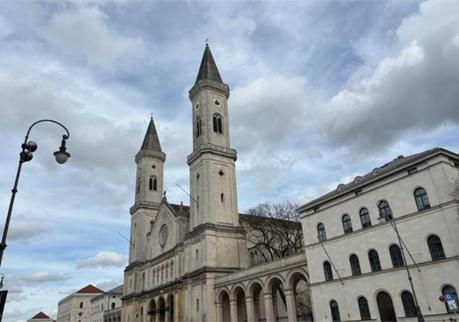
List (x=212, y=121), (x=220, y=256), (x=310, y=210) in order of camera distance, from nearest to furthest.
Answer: (x=310, y=210) < (x=220, y=256) < (x=212, y=121)

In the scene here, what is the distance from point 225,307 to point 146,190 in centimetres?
3098

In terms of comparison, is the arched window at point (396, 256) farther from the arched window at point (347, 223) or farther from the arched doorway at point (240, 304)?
the arched doorway at point (240, 304)

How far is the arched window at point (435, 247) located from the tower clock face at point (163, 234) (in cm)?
4044

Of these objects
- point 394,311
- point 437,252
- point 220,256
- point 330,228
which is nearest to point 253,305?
point 220,256

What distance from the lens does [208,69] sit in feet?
192

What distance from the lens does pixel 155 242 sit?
206 feet

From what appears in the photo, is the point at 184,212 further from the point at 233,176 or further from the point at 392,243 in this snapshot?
the point at 392,243

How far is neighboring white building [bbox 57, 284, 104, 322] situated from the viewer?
125875 millimetres

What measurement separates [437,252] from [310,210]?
39.4 feet

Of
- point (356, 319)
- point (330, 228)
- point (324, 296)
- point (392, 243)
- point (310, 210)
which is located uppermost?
point (310, 210)

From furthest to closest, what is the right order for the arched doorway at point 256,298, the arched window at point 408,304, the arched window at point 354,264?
the arched doorway at point 256,298
the arched window at point 354,264
the arched window at point 408,304

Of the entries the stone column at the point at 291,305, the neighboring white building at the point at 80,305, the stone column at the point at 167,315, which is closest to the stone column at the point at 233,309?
the stone column at the point at 291,305

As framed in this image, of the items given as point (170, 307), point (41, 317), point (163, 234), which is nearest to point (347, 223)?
point (170, 307)

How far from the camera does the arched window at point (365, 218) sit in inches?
1207
